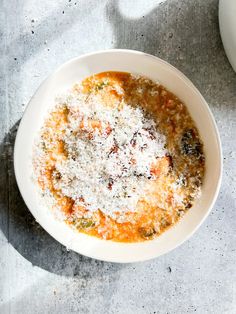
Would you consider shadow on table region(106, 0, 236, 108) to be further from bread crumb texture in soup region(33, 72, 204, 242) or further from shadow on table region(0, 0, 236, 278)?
bread crumb texture in soup region(33, 72, 204, 242)

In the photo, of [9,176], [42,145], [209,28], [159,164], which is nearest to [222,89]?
[209,28]

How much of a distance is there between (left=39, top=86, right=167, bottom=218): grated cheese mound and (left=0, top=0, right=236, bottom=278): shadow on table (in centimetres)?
21

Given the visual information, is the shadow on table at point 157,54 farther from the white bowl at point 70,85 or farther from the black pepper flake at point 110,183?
the black pepper flake at point 110,183

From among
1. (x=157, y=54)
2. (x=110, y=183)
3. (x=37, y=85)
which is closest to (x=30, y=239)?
(x=110, y=183)

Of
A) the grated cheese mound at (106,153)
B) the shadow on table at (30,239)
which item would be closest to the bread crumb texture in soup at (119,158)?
the grated cheese mound at (106,153)

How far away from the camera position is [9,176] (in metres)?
1.58

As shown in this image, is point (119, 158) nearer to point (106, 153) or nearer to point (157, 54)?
point (106, 153)

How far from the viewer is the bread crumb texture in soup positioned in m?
1.44

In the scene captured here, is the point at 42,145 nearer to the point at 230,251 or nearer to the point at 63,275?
the point at 63,275

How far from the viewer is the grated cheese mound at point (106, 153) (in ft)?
4.70

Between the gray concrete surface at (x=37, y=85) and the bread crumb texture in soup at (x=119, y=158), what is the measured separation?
157mm

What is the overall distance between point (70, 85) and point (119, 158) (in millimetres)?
263

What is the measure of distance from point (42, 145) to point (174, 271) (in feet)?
1.96

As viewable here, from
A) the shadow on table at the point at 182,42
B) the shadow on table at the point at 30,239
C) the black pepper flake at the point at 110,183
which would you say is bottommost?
the shadow on table at the point at 30,239
